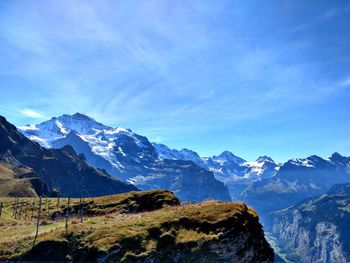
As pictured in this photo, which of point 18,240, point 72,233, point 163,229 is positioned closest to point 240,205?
point 163,229

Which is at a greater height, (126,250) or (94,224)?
(94,224)

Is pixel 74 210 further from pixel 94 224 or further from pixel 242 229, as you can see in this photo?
pixel 242 229

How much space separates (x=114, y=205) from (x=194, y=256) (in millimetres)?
45385

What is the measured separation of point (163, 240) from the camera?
59500 mm

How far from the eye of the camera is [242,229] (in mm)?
64125

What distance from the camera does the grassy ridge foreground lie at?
57.3 metres

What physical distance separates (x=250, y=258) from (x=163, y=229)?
14747 mm

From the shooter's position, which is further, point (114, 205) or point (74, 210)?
point (74, 210)

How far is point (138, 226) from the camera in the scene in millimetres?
64188

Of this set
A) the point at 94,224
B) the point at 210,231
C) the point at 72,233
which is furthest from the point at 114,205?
the point at 210,231

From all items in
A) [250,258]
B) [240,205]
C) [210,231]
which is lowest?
[250,258]

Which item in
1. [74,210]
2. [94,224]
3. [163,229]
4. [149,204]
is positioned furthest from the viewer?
[74,210]

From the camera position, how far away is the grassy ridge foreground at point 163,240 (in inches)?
2256

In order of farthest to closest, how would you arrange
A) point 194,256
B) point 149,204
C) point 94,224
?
1. point 149,204
2. point 94,224
3. point 194,256
